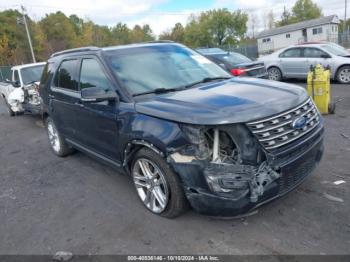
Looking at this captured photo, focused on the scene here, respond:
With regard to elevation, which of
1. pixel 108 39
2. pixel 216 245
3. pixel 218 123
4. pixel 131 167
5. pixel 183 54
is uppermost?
pixel 108 39

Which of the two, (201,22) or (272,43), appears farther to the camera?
(201,22)

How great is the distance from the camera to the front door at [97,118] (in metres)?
3.99

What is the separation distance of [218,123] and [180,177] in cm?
66

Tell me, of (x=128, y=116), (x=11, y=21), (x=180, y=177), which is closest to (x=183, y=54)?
(x=128, y=116)

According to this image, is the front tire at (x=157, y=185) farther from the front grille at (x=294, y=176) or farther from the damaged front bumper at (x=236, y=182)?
the front grille at (x=294, y=176)

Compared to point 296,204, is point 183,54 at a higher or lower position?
higher

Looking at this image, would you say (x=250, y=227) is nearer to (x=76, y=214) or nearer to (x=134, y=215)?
(x=134, y=215)

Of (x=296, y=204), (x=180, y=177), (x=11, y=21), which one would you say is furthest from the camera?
(x=11, y=21)

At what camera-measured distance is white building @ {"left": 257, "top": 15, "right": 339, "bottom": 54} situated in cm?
4894

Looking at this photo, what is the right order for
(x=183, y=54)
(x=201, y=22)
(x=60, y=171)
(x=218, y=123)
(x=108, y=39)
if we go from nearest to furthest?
(x=218, y=123) → (x=183, y=54) → (x=60, y=171) → (x=201, y=22) → (x=108, y=39)

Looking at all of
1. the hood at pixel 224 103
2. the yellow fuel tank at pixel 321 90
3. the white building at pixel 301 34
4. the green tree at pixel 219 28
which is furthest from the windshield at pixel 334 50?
the green tree at pixel 219 28

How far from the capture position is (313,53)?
39.5 feet

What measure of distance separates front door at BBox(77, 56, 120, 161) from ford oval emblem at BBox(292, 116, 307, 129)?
6.46 ft

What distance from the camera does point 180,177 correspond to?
3.21 meters
